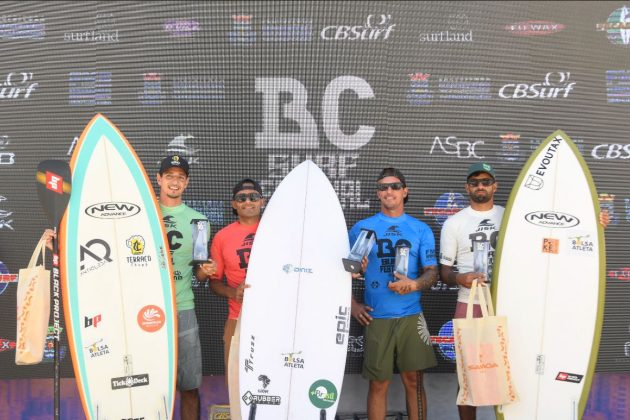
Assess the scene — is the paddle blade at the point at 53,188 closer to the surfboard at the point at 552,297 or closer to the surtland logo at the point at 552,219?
the surfboard at the point at 552,297

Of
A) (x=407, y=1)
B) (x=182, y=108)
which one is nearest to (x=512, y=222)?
(x=407, y=1)

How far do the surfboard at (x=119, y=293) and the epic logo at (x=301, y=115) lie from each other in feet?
3.30

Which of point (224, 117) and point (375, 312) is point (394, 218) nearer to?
point (375, 312)

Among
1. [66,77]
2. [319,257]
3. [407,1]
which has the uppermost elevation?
[407,1]

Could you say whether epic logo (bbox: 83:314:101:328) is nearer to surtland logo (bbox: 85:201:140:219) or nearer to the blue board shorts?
the blue board shorts

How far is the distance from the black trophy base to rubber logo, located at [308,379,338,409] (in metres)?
0.64

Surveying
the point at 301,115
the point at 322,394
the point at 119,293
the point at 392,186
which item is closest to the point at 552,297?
the point at 392,186

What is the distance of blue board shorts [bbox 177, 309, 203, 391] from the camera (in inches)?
110

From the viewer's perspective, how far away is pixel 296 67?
3.39 meters

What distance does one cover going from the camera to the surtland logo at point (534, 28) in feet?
11.2

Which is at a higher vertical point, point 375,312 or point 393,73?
point 393,73

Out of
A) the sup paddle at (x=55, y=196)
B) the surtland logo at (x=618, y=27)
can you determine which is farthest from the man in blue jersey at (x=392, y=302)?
the surtland logo at (x=618, y=27)

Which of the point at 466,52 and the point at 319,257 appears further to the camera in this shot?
the point at 466,52

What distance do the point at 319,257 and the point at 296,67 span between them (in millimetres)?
1334
